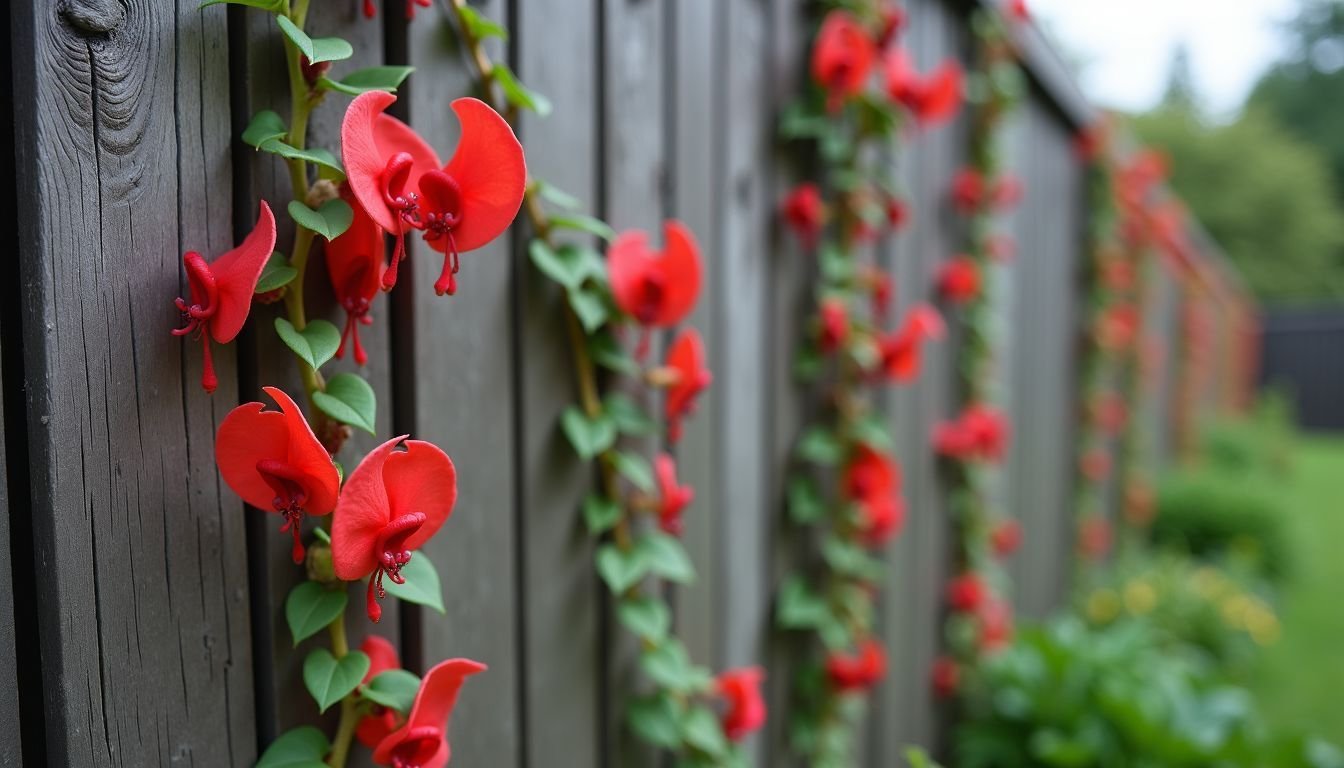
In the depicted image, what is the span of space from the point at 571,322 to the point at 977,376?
5.56 feet

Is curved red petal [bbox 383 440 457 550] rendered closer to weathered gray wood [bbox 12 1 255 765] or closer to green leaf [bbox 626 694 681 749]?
weathered gray wood [bbox 12 1 255 765]

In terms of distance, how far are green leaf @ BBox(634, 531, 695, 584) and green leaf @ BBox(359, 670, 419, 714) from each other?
0.42 metres

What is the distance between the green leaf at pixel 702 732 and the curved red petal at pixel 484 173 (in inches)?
32.4

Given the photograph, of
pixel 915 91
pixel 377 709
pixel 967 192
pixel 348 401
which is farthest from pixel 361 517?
pixel 967 192


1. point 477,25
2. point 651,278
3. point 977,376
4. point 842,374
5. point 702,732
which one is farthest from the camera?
point 977,376

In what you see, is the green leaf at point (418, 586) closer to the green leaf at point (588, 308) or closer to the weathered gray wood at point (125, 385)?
the weathered gray wood at point (125, 385)

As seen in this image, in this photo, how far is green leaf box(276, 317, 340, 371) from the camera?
28.7 inches

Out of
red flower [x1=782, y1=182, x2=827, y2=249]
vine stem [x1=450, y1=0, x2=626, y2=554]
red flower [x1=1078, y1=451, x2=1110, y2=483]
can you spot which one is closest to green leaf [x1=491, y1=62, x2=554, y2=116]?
vine stem [x1=450, y1=0, x2=626, y2=554]

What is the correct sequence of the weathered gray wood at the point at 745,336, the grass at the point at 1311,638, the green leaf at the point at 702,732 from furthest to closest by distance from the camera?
the grass at the point at 1311,638 < the weathered gray wood at the point at 745,336 < the green leaf at the point at 702,732

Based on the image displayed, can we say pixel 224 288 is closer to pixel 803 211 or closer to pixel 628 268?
pixel 628 268

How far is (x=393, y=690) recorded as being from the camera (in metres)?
0.82

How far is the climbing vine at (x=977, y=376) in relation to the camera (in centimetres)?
237

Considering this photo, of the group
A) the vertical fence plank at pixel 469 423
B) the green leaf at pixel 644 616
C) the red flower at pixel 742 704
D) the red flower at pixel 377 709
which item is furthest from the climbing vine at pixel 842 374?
the red flower at pixel 377 709

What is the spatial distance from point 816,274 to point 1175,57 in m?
37.5
